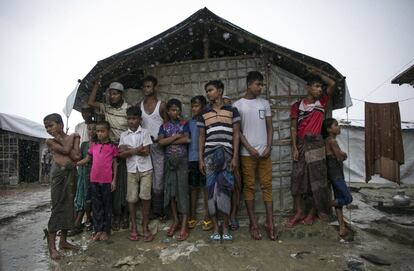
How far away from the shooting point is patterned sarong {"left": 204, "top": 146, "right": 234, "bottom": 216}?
12.8ft

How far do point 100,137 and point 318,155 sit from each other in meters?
3.11

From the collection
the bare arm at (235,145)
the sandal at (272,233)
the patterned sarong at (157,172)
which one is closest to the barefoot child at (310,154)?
the sandal at (272,233)

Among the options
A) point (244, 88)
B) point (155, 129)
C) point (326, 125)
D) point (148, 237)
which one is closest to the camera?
point (148, 237)

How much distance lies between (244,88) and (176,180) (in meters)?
1.99

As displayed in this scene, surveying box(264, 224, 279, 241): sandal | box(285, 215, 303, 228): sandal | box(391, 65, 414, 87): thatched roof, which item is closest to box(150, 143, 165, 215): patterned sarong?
box(264, 224, 279, 241): sandal

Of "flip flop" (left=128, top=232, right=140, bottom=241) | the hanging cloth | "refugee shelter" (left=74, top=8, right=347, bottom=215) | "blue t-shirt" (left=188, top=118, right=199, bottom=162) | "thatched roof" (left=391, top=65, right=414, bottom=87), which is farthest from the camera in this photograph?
"thatched roof" (left=391, top=65, right=414, bottom=87)

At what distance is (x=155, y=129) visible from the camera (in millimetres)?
4699

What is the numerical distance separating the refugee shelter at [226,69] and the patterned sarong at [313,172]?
0.53 metres

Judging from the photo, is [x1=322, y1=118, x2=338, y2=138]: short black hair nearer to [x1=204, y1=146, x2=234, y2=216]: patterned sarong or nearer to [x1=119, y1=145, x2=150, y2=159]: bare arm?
[x1=204, y1=146, x2=234, y2=216]: patterned sarong

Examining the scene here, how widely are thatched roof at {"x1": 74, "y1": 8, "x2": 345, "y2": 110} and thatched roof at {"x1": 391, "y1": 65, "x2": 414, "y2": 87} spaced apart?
4.68 meters

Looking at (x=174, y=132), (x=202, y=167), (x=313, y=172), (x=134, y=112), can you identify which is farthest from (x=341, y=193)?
(x=134, y=112)

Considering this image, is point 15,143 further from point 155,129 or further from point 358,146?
point 358,146

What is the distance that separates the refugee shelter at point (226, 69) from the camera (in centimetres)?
483

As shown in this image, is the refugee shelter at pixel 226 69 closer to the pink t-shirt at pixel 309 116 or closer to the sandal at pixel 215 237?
the pink t-shirt at pixel 309 116
